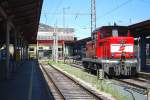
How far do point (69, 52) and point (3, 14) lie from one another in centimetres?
8456

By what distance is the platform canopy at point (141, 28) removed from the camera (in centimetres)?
3345

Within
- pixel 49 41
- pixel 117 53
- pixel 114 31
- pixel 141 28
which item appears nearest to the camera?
pixel 117 53

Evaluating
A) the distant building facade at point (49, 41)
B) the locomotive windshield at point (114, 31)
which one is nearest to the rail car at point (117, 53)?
the locomotive windshield at point (114, 31)

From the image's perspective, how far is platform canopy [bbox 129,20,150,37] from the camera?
33450mm

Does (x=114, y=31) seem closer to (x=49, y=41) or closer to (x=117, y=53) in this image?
(x=117, y=53)

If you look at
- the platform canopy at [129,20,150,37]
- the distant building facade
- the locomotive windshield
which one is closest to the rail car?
the locomotive windshield

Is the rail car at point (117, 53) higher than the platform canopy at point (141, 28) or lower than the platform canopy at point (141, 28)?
lower

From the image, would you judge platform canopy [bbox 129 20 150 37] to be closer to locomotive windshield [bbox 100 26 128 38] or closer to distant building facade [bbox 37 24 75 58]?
locomotive windshield [bbox 100 26 128 38]

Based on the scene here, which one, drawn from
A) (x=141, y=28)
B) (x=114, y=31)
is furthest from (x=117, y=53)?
(x=141, y=28)

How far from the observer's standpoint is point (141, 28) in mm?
35688

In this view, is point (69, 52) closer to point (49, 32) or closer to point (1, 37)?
point (49, 32)

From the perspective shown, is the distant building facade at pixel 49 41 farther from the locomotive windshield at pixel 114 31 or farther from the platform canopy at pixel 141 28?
the locomotive windshield at pixel 114 31

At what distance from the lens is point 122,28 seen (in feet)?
100

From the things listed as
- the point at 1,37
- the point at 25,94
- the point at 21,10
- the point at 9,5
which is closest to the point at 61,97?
Answer: the point at 25,94
